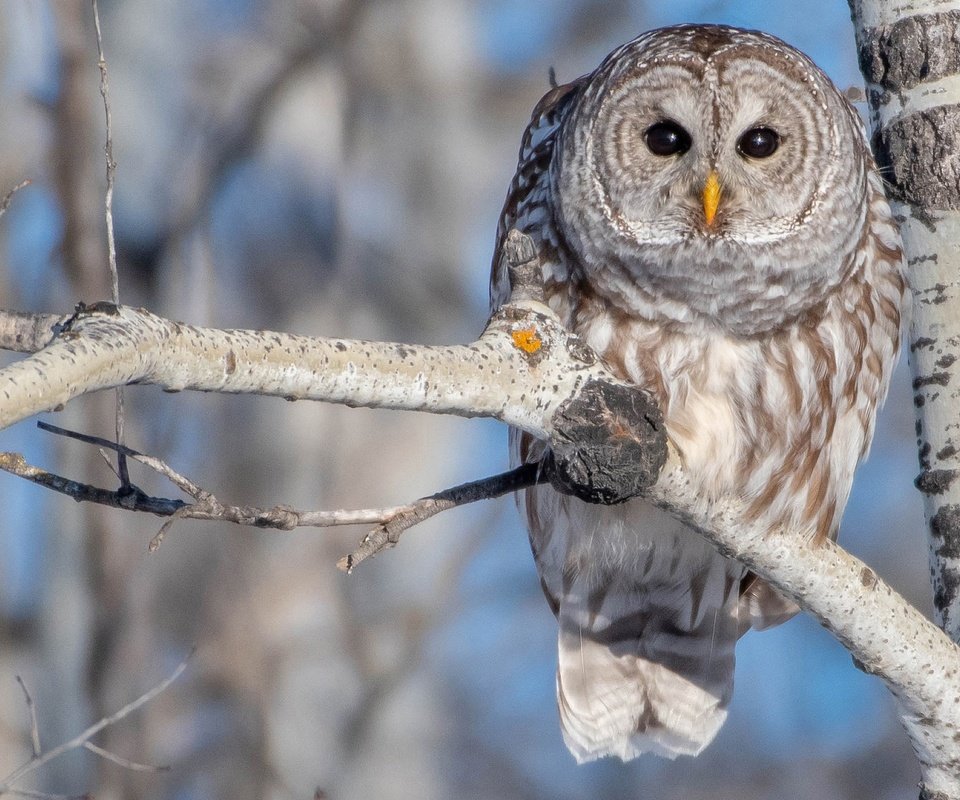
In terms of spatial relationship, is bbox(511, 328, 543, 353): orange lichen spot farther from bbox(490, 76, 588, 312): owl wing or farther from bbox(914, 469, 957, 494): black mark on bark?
bbox(914, 469, 957, 494): black mark on bark

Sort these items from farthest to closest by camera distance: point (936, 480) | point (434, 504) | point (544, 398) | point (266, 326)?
point (266, 326), point (936, 480), point (434, 504), point (544, 398)

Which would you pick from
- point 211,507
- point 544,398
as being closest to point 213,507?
point 211,507

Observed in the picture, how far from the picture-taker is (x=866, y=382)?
362 centimetres

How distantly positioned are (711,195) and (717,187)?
28 mm

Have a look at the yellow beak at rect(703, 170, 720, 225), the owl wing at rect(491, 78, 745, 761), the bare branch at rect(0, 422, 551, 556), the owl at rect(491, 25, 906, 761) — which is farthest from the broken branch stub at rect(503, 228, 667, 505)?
the owl wing at rect(491, 78, 745, 761)

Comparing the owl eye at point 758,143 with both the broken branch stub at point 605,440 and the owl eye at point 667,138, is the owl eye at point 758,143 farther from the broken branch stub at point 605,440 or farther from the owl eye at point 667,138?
the broken branch stub at point 605,440

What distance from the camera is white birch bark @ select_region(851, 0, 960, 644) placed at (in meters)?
3.11

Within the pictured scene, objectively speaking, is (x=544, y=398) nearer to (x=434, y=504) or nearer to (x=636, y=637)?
(x=434, y=504)

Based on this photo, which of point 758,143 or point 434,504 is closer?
point 434,504

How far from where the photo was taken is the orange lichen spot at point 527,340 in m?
2.40

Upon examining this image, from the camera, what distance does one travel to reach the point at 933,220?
3.21 m

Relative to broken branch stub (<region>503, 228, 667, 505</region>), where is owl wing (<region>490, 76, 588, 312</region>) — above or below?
above

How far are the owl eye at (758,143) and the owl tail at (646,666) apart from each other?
1.49m

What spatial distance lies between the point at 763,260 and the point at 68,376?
2.07 metres
